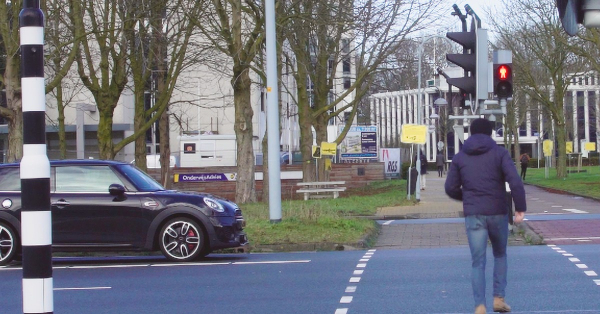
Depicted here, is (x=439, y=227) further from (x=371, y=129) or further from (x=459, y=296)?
(x=371, y=129)

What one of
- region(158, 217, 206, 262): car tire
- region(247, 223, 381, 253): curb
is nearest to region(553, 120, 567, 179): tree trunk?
region(247, 223, 381, 253): curb

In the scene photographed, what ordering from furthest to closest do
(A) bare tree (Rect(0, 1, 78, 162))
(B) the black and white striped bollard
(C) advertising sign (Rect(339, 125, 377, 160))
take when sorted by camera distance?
(C) advertising sign (Rect(339, 125, 377, 160)) < (A) bare tree (Rect(0, 1, 78, 162)) < (B) the black and white striped bollard

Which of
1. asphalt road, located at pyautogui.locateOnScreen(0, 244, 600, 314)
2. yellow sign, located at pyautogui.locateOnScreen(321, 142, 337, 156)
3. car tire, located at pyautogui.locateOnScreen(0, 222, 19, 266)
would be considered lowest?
asphalt road, located at pyautogui.locateOnScreen(0, 244, 600, 314)

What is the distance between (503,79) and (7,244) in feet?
27.0

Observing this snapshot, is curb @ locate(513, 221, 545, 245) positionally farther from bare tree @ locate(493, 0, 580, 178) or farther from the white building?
the white building

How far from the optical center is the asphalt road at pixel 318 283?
8.81 meters

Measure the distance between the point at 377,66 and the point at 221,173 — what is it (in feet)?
35.7

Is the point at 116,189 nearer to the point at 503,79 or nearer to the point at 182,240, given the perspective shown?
the point at 182,240

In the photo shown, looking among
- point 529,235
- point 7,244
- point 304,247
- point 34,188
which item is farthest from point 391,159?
point 34,188

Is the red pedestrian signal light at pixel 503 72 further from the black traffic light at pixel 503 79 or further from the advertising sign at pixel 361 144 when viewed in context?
the advertising sign at pixel 361 144

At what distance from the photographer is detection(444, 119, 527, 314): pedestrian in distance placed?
7617 mm

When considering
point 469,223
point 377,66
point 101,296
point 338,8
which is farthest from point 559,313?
point 377,66

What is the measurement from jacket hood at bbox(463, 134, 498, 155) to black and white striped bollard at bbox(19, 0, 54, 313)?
13.9 ft

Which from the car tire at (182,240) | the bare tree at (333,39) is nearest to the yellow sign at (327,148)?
the bare tree at (333,39)
